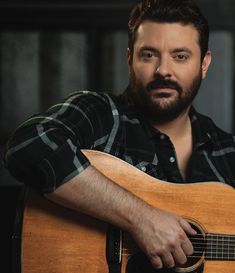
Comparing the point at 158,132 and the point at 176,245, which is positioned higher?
the point at 158,132

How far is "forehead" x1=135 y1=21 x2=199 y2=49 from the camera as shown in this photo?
2100 mm

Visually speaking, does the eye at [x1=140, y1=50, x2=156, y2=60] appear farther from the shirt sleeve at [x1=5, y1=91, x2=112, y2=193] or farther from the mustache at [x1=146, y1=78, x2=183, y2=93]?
the shirt sleeve at [x1=5, y1=91, x2=112, y2=193]

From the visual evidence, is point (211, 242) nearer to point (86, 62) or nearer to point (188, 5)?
point (188, 5)

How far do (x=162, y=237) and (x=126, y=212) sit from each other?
0.45 feet

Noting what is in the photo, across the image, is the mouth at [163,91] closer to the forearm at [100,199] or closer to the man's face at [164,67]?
the man's face at [164,67]

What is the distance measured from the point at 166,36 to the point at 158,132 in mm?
368

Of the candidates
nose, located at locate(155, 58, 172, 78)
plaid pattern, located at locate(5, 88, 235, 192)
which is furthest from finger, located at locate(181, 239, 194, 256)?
nose, located at locate(155, 58, 172, 78)

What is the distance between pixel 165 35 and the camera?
2.10 metres

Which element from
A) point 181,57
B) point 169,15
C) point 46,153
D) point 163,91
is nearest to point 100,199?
point 46,153

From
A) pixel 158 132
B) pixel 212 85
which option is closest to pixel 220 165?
pixel 158 132

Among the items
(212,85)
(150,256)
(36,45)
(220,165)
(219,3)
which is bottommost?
(150,256)

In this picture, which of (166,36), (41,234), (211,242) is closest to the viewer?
(41,234)

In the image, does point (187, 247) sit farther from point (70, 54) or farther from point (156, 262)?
point (70, 54)

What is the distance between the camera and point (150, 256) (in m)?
1.77
